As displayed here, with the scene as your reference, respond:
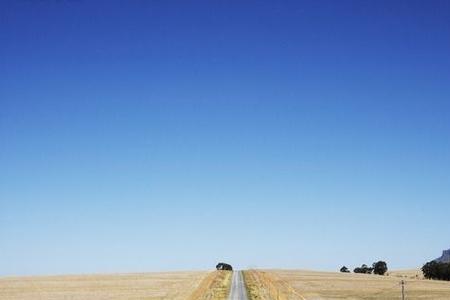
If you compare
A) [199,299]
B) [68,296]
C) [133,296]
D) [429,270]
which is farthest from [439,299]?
[429,270]

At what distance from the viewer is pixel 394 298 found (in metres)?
91.4

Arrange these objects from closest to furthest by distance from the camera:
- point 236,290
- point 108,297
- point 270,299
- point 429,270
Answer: point 270,299, point 108,297, point 236,290, point 429,270

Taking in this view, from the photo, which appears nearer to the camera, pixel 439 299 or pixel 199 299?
pixel 199 299

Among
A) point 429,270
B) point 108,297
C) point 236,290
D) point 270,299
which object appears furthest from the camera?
point 429,270

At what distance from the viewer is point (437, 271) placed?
176750 millimetres

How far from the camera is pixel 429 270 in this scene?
180750mm

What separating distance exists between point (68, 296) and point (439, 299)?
5713 centimetres

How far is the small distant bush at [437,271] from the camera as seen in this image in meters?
174

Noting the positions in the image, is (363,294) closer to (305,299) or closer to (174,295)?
(305,299)

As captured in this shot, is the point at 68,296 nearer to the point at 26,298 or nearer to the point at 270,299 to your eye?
the point at 26,298

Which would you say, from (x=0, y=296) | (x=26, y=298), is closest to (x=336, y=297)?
(x=26, y=298)

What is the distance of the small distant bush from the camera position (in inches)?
6850

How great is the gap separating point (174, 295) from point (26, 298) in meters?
22.8

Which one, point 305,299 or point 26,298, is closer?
point 305,299
